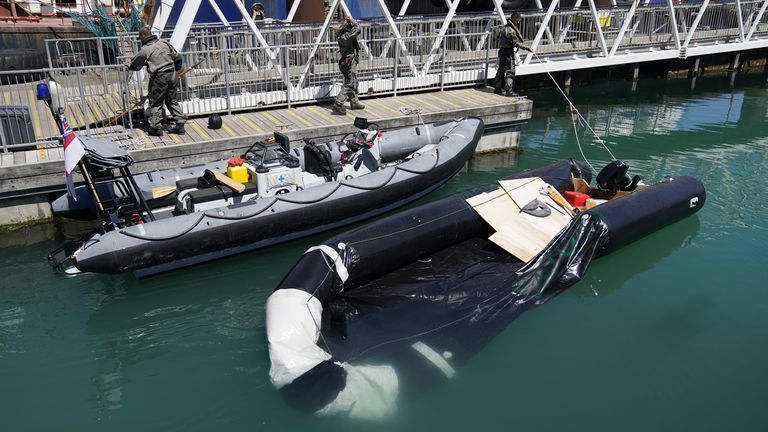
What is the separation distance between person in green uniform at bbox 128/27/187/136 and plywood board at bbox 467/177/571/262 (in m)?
5.13

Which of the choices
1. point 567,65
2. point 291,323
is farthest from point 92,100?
point 567,65

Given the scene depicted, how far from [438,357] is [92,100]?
7.74 m

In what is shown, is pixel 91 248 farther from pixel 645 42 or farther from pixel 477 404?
pixel 645 42

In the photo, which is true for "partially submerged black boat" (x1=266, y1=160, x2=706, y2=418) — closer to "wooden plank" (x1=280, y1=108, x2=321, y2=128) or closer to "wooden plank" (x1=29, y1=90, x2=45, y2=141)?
"wooden plank" (x1=280, y1=108, x2=321, y2=128)

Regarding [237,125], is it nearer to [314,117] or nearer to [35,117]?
[314,117]

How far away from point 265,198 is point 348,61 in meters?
4.22

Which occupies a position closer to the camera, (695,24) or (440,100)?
(440,100)

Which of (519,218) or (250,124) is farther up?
(250,124)

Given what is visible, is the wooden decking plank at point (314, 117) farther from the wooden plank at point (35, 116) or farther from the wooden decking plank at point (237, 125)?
the wooden plank at point (35, 116)

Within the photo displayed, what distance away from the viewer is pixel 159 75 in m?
9.59

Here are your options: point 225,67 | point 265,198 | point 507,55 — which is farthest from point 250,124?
point 507,55

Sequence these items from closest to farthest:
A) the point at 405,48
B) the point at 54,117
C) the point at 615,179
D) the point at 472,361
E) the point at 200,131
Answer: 1. the point at 472,361
2. the point at 54,117
3. the point at 615,179
4. the point at 200,131
5. the point at 405,48

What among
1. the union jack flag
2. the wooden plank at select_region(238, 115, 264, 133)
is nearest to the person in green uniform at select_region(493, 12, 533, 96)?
the wooden plank at select_region(238, 115, 264, 133)

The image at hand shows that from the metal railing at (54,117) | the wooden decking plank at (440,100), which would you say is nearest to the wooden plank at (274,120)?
the metal railing at (54,117)
